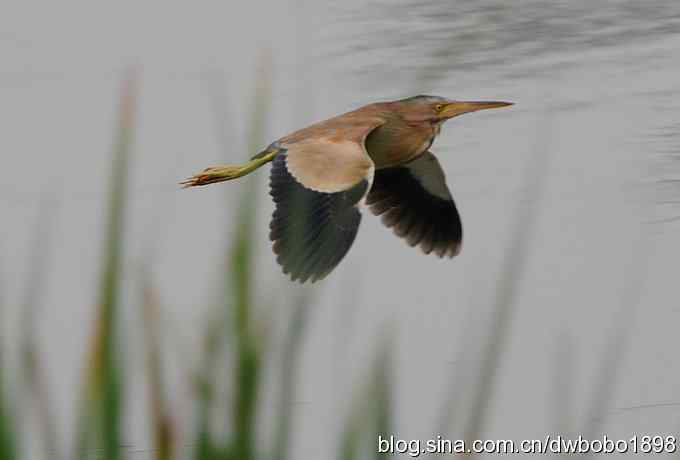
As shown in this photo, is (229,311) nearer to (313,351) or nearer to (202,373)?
(202,373)

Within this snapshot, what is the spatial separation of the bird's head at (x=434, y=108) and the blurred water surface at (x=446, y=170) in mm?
39

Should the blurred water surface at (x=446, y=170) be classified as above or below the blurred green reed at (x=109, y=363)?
below

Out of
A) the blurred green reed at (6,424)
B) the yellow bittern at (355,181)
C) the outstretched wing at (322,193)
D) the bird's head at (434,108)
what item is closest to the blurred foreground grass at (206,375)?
the blurred green reed at (6,424)

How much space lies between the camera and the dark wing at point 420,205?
2963 mm

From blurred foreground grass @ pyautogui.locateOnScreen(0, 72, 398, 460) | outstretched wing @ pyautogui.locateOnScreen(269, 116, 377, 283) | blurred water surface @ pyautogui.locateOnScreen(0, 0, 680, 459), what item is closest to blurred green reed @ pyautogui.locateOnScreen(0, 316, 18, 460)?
blurred foreground grass @ pyautogui.locateOnScreen(0, 72, 398, 460)

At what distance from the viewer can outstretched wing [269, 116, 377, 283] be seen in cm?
234

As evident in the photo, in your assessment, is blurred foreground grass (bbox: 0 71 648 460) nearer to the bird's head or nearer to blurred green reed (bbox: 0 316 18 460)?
blurred green reed (bbox: 0 316 18 460)

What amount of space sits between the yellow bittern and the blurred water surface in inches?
3.2

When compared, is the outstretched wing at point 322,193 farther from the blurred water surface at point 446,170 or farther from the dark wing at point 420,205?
the dark wing at point 420,205

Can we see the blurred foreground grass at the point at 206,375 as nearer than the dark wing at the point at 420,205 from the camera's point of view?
Yes

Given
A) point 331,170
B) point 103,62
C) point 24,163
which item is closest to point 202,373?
point 331,170

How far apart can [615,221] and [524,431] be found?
94 cm

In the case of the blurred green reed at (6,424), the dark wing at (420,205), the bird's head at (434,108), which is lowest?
the dark wing at (420,205)

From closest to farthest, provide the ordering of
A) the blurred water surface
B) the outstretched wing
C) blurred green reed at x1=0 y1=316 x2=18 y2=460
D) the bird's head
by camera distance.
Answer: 1. blurred green reed at x1=0 y1=316 x2=18 y2=460
2. the outstretched wing
3. the blurred water surface
4. the bird's head
